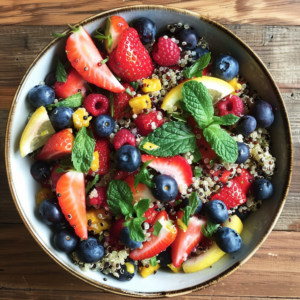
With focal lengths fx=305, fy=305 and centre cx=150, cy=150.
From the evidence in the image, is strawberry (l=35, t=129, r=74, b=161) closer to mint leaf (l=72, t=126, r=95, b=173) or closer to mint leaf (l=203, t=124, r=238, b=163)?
mint leaf (l=72, t=126, r=95, b=173)

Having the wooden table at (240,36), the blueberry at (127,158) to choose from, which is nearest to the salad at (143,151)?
the blueberry at (127,158)

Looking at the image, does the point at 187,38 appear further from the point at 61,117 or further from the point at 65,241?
the point at 65,241

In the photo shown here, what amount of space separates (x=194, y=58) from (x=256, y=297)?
1108 millimetres

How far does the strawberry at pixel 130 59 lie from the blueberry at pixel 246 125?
1.30 feet

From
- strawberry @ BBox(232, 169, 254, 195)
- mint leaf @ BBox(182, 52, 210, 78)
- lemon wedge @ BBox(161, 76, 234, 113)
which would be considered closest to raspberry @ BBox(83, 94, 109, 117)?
lemon wedge @ BBox(161, 76, 234, 113)

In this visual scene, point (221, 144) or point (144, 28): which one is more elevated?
point (144, 28)

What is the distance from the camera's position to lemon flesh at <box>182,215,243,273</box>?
3.81ft

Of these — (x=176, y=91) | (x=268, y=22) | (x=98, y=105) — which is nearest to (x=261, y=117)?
(x=176, y=91)

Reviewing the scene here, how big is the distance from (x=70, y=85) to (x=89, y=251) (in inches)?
24.1

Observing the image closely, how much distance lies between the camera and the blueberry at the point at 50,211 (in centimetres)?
109

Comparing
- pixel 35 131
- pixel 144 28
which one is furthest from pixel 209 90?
pixel 35 131

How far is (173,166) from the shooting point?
1106 millimetres

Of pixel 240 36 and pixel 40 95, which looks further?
pixel 240 36

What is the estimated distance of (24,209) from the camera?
110 centimetres
